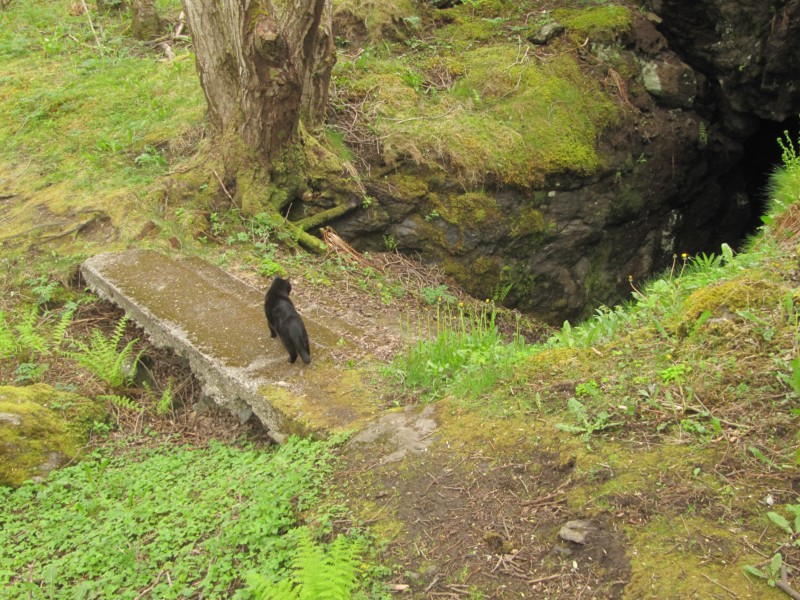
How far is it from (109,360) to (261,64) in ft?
11.3

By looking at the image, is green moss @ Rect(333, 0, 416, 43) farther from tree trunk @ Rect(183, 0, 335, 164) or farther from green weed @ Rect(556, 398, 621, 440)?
green weed @ Rect(556, 398, 621, 440)

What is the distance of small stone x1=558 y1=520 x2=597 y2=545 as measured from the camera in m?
2.59

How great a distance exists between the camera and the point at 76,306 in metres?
6.25

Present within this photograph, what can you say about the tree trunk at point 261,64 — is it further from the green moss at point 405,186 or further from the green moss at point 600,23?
the green moss at point 600,23

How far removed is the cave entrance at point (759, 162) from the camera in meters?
11.1

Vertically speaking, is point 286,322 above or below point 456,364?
above

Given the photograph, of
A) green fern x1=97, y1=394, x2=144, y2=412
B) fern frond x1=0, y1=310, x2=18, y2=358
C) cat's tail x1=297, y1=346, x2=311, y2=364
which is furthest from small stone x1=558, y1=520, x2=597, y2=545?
fern frond x1=0, y1=310, x2=18, y2=358

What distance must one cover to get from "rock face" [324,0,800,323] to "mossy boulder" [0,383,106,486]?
391 centimetres

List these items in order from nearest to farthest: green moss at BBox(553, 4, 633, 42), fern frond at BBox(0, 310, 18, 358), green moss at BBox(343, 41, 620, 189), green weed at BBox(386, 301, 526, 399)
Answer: green weed at BBox(386, 301, 526, 399), fern frond at BBox(0, 310, 18, 358), green moss at BBox(343, 41, 620, 189), green moss at BBox(553, 4, 633, 42)

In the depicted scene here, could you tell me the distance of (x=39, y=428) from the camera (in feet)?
14.8

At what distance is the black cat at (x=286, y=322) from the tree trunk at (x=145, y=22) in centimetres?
904

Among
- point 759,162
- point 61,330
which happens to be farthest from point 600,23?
point 61,330

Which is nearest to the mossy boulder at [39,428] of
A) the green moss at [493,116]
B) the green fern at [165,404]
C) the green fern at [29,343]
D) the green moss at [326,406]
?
the green fern at [165,404]

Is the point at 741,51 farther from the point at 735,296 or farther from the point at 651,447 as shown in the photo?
the point at 651,447
